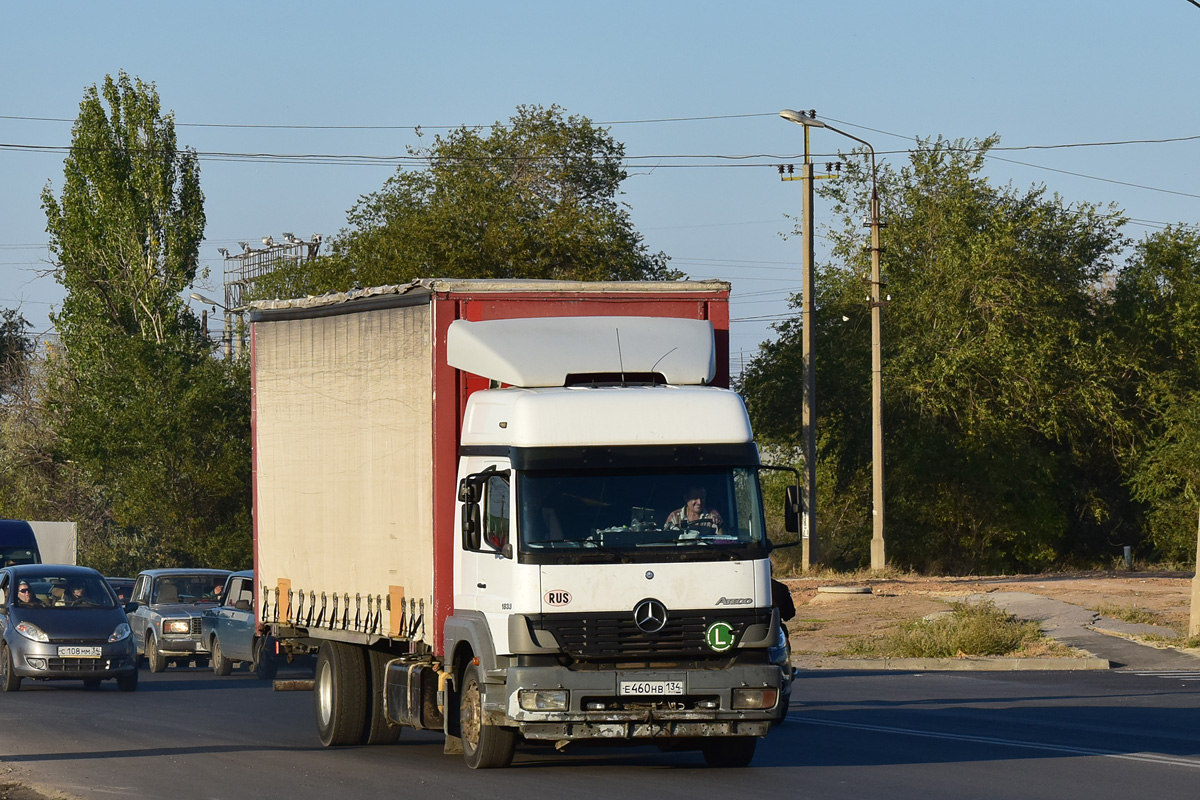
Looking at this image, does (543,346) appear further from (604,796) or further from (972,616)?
(972,616)

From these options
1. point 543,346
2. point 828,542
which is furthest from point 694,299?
point 828,542

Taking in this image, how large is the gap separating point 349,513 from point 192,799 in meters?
3.28

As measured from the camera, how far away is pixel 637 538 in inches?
466

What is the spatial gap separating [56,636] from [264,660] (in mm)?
2741

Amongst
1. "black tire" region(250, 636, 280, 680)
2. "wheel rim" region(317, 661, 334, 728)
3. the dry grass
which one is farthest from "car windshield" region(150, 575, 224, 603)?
"wheel rim" region(317, 661, 334, 728)

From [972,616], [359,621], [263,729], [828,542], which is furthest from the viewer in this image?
[828,542]

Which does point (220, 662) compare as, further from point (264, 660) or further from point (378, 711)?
point (378, 711)

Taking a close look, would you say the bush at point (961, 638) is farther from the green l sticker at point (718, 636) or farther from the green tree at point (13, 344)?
the green tree at point (13, 344)

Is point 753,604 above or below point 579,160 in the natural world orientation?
below

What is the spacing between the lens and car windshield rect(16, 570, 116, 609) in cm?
2295

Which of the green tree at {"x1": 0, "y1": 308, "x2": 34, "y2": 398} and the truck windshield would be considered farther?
the green tree at {"x1": 0, "y1": 308, "x2": 34, "y2": 398}

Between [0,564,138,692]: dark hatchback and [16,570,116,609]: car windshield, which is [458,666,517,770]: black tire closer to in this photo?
[0,564,138,692]: dark hatchback

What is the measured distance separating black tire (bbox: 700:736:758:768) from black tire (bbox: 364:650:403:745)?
2.95 metres

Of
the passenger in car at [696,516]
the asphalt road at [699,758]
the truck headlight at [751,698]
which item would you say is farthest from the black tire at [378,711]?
the truck headlight at [751,698]
